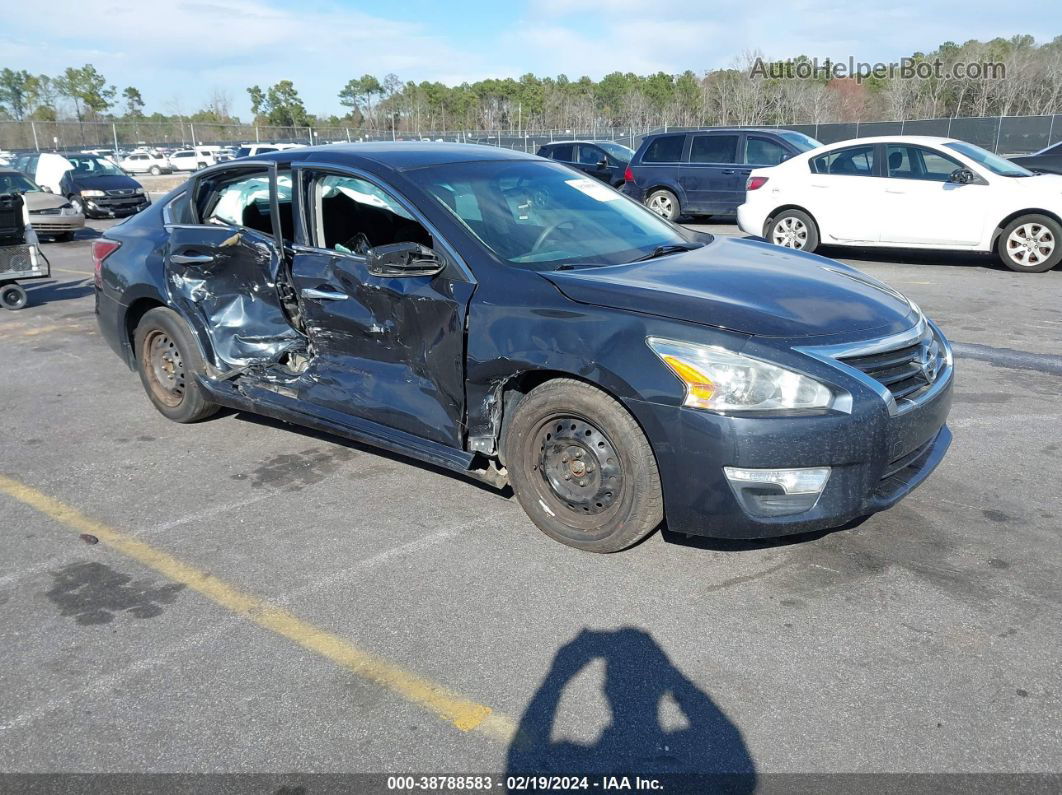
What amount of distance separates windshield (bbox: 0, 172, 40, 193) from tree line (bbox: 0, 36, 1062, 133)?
36864mm

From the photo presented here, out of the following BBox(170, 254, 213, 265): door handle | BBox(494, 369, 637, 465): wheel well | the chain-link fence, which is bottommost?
BBox(494, 369, 637, 465): wheel well

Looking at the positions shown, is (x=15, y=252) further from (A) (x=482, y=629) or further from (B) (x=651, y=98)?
(B) (x=651, y=98)

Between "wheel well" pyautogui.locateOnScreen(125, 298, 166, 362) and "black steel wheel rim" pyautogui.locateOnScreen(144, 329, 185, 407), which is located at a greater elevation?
"wheel well" pyautogui.locateOnScreen(125, 298, 166, 362)

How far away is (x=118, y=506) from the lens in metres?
4.42

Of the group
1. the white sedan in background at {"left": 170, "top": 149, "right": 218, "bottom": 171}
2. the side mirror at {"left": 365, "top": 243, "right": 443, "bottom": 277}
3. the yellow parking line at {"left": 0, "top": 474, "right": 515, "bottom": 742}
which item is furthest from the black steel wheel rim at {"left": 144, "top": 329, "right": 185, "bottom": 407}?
the white sedan in background at {"left": 170, "top": 149, "right": 218, "bottom": 171}

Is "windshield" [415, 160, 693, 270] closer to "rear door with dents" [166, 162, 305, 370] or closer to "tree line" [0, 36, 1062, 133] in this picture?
"rear door with dents" [166, 162, 305, 370]

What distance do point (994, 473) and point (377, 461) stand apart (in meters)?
3.39

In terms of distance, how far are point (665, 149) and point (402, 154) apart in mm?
12627

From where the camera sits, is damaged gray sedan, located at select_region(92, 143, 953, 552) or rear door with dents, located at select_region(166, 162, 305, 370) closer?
damaged gray sedan, located at select_region(92, 143, 953, 552)

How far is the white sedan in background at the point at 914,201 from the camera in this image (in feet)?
33.8

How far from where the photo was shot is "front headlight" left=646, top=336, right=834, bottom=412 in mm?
3219

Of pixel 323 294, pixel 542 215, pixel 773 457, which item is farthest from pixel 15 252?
pixel 773 457

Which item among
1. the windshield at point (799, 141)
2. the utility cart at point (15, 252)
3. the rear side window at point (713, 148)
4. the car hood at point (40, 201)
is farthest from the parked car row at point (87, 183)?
the windshield at point (799, 141)

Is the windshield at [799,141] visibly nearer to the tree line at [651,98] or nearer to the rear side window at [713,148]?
the rear side window at [713,148]
